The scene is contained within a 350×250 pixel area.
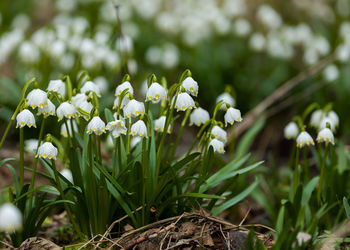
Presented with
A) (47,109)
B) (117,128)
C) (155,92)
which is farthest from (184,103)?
(47,109)

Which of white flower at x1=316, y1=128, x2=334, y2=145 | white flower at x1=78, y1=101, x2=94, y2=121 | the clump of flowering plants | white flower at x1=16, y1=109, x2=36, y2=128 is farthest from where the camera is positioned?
white flower at x1=316, y1=128, x2=334, y2=145

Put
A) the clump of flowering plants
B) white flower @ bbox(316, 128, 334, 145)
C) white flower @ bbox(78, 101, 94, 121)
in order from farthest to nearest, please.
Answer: white flower @ bbox(316, 128, 334, 145), white flower @ bbox(78, 101, 94, 121), the clump of flowering plants

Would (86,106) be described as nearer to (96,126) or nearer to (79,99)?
(79,99)

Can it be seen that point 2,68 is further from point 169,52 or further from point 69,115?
point 69,115

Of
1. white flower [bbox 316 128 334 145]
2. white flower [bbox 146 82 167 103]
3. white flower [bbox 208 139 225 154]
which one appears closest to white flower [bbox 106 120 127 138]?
white flower [bbox 146 82 167 103]

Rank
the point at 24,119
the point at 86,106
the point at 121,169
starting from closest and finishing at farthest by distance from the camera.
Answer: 1. the point at 24,119
2. the point at 86,106
3. the point at 121,169

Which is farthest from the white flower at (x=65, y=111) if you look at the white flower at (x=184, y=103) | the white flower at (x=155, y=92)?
the white flower at (x=184, y=103)

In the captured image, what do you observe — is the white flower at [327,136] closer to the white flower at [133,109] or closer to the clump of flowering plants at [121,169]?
the clump of flowering plants at [121,169]

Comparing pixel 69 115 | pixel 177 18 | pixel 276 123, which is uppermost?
pixel 177 18

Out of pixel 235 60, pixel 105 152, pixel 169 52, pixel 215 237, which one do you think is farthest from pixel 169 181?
pixel 235 60

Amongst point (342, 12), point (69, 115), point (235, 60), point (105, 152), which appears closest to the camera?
point (69, 115)

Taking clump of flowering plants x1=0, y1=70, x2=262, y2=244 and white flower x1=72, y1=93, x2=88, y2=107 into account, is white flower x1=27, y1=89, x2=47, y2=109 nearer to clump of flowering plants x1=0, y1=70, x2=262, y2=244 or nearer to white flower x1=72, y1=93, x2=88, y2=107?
clump of flowering plants x1=0, y1=70, x2=262, y2=244
